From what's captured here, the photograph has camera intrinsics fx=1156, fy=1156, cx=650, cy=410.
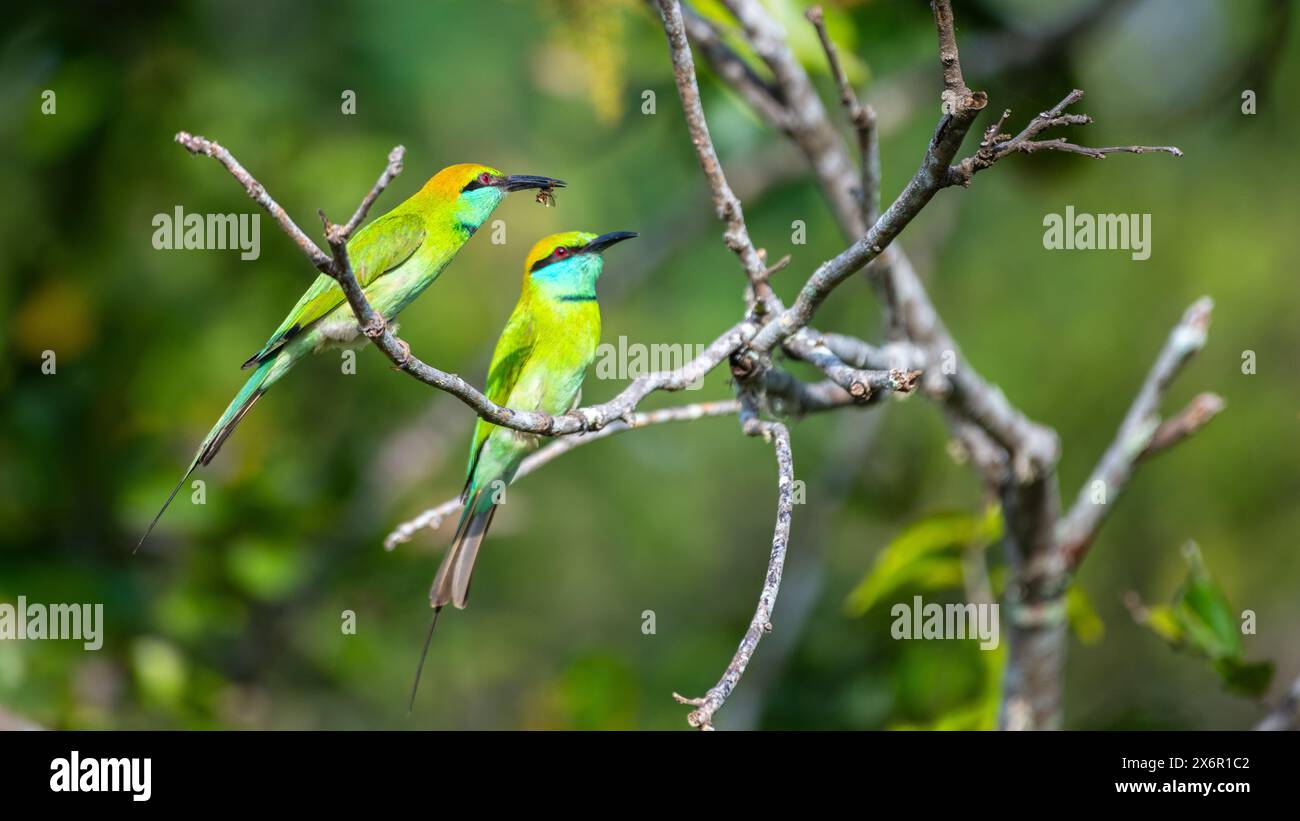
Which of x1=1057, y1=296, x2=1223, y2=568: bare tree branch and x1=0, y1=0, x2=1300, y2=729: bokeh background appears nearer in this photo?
x1=1057, y1=296, x2=1223, y2=568: bare tree branch

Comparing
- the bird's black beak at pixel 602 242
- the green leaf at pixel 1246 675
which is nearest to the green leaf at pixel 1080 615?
the green leaf at pixel 1246 675

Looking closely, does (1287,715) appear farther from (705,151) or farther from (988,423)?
(705,151)

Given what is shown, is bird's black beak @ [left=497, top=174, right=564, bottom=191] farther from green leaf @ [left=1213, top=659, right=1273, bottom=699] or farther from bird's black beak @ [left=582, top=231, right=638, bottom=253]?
green leaf @ [left=1213, top=659, right=1273, bottom=699]

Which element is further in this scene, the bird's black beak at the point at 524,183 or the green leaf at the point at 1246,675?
the green leaf at the point at 1246,675

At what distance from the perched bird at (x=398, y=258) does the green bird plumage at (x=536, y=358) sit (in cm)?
34

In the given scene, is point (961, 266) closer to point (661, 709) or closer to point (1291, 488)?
point (1291, 488)

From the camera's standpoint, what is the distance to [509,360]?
2.39 meters

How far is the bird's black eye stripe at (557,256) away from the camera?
226cm

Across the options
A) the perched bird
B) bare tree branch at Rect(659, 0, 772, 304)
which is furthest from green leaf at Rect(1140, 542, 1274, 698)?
the perched bird

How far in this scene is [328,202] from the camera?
13.5 feet

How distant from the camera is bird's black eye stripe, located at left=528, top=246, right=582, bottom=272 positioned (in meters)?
2.26

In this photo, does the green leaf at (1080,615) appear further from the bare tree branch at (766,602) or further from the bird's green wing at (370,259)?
the bird's green wing at (370,259)

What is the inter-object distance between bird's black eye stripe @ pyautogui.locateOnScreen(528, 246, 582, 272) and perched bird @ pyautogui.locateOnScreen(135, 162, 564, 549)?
326 mm

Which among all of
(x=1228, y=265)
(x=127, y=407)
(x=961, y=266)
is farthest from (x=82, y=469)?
(x=1228, y=265)
